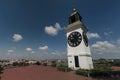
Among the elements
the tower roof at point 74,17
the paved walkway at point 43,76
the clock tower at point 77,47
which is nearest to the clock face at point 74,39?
the clock tower at point 77,47

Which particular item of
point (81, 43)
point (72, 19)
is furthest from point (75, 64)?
point (72, 19)

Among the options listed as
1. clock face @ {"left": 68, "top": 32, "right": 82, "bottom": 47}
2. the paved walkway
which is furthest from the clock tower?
the paved walkway

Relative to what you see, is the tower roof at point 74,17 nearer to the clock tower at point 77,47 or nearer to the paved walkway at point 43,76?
the clock tower at point 77,47

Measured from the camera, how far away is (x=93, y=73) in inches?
464

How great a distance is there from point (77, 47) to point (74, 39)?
167 cm

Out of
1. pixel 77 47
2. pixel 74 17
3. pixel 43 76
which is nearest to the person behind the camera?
pixel 43 76

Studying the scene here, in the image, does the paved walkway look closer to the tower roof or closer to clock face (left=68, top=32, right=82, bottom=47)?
clock face (left=68, top=32, right=82, bottom=47)

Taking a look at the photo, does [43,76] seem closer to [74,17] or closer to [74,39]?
[74,39]

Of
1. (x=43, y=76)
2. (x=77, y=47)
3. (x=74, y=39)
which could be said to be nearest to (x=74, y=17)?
(x=74, y=39)

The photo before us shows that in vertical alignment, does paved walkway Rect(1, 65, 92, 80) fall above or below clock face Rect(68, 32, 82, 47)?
below

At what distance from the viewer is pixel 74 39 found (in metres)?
18.3

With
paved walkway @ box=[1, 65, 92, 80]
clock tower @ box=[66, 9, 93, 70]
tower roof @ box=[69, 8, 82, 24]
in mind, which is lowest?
paved walkway @ box=[1, 65, 92, 80]

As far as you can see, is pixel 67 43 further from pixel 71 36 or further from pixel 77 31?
pixel 77 31

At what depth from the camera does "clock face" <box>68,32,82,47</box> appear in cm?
→ 1767
